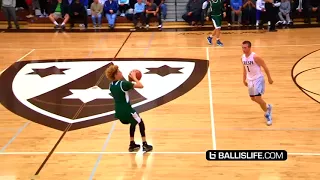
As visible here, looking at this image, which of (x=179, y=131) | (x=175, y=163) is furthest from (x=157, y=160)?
(x=179, y=131)

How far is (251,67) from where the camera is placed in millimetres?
8484

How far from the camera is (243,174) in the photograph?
6.95 meters

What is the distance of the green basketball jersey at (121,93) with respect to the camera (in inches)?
280

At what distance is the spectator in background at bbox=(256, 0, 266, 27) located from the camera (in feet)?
62.7

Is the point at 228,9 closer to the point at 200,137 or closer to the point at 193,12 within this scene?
the point at 193,12

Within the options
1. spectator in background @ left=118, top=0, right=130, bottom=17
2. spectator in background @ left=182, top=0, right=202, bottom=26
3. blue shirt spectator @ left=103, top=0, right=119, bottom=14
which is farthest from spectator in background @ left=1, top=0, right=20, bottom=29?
spectator in background @ left=182, top=0, right=202, bottom=26

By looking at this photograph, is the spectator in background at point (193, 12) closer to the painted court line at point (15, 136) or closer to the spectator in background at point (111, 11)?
the spectator in background at point (111, 11)

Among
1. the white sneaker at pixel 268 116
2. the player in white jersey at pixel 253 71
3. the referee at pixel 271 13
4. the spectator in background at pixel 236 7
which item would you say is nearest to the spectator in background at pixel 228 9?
the spectator in background at pixel 236 7

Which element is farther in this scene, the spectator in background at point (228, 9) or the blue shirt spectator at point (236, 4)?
the spectator in background at point (228, 9)

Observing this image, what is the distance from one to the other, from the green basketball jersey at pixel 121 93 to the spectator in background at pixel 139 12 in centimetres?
1306

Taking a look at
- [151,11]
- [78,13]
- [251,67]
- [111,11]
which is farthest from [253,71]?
[78,13]

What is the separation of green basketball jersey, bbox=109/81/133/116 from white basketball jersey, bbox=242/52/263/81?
2484mm

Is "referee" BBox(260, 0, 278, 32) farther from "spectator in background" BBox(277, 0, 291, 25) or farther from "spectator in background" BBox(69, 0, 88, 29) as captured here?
"spectator in background" BBox(69, 0, 88, 29)

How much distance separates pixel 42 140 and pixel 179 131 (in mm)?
2575
